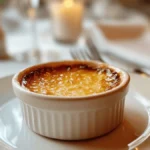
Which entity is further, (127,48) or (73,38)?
(73,38)

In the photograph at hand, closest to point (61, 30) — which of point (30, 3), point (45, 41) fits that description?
point (45, 41)

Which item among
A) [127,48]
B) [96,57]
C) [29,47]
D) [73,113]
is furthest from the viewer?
[29,47]

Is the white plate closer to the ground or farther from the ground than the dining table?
farther from the ground

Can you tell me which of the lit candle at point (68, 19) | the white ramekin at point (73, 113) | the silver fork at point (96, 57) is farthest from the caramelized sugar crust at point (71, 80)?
the lit candle at point (68, 19)

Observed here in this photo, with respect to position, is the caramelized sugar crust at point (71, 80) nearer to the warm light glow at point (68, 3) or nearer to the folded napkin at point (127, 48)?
the folded napkin at point (127, 48)

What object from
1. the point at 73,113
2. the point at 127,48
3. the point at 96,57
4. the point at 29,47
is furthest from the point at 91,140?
the point at 29,47

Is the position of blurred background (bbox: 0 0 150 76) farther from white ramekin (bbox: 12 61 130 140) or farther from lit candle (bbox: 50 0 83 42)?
white ramekin (bbox: 12 61 130 140)

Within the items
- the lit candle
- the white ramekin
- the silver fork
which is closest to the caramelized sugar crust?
the white ramekin

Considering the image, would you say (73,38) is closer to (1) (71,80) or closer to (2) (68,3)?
(2) (68,3)
